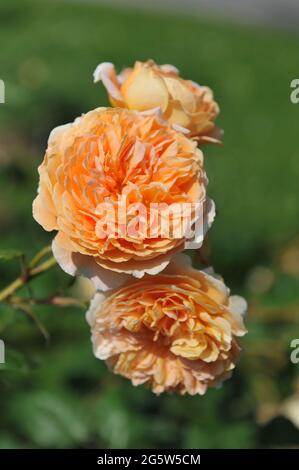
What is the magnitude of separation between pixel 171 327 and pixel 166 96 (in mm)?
294

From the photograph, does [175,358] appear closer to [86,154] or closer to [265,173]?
[86,154]

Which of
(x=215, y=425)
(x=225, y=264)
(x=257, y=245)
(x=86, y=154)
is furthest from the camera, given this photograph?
(x=257, y=245)

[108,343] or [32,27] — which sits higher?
[32,27]

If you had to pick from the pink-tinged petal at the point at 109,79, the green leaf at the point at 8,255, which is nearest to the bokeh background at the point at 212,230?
the green leaf at the point at 8,255

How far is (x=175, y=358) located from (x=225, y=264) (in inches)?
61.5

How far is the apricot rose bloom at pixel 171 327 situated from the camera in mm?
941

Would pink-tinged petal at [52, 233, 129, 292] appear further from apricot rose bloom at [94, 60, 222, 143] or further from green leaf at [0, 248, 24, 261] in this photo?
apricot rose bloom at [94, 60, 222, 143]

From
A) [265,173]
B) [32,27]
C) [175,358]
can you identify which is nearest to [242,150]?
[265,173]

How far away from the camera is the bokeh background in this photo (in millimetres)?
1541

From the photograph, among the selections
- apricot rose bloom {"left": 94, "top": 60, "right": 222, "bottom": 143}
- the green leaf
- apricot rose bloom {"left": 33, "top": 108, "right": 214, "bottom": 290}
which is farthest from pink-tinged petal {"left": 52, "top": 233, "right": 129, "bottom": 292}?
apricot rose bloom {"left": 94, "top": 60, "right": 222, "bottom": 143}

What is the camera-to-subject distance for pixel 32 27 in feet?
16.0

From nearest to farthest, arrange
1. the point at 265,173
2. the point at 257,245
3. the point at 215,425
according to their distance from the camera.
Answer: the point at 215,425, the point at 257,245, the point at 265,173

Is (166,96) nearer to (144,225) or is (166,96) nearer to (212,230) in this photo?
(144,225)
